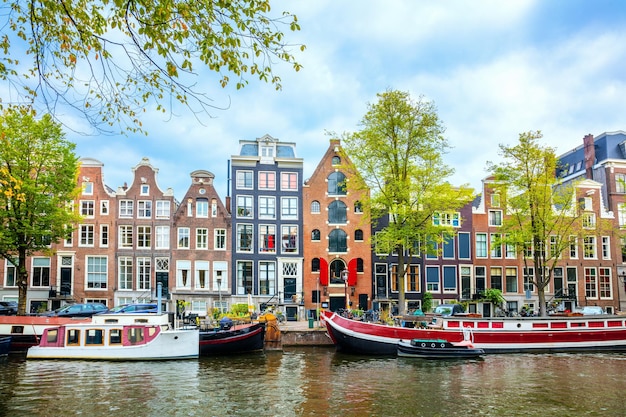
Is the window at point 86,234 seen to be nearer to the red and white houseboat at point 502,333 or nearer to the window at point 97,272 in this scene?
the window at point 97,272

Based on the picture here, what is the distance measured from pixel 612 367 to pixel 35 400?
24286 mm

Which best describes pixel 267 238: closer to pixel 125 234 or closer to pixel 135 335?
pixel 125 234

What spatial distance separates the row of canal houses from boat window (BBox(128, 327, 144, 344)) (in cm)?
1302

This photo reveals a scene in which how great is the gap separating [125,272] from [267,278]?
11.1 meters

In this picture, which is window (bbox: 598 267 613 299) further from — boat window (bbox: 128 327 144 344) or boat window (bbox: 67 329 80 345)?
boat window (bbox: 67 329 80 345)

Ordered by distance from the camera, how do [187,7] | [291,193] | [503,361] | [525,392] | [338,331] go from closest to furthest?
1. [187,7]
2. [525,392]
3. [503,361]
4. [338,331]
5. [291,193]

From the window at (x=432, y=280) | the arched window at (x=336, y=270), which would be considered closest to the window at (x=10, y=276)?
the arched window at (x=336, y=270)

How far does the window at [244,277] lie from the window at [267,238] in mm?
1713

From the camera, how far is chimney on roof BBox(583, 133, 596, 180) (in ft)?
168

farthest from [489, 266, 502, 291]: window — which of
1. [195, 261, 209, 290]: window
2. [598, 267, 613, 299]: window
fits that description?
[195, 261, 209, 290]: window

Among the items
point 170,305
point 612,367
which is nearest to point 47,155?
point 170,305

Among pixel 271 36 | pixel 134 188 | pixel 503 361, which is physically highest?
pixel 134 188

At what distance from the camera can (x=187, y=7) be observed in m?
8.27

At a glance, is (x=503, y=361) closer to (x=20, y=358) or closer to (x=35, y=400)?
(x=35, y=400)
